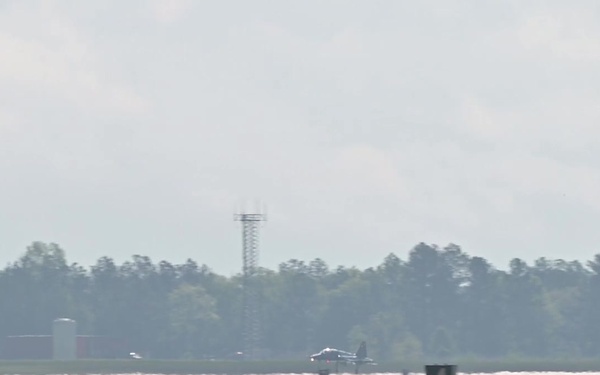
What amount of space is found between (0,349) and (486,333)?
57.9m

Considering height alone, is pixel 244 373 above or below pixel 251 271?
below

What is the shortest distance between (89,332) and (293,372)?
6767 centimetres

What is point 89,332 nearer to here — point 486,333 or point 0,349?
point 0,349

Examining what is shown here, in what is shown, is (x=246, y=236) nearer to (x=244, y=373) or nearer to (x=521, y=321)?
(x=244, y=373)

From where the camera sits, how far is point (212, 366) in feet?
460

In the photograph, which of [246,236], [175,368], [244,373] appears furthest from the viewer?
[246,236]

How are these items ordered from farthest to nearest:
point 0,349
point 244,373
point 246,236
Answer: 1. point 0,349
2. point 246,236
3. point 244,373

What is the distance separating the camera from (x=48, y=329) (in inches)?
7844

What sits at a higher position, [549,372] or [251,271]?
[251,271]

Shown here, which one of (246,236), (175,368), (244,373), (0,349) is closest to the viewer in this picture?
(244,373)

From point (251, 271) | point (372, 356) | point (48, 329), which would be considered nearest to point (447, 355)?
point (372, 356)

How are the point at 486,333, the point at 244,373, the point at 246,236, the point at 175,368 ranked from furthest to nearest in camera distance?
the point at 486,333
the point at 246,236
the point at 175,368
the point at 244,373

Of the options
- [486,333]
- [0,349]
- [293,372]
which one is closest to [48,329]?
[0,349]

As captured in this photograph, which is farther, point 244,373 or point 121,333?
point 121,333
